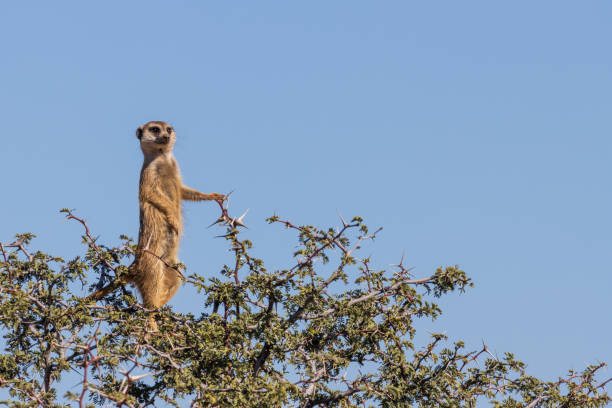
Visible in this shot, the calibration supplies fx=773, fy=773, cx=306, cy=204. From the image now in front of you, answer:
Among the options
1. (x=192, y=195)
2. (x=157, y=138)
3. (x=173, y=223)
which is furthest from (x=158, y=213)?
(x=157, y=138)

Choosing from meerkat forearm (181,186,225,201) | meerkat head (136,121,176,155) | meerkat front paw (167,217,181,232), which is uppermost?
meerkat head (136,121,176,155)

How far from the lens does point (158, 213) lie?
377 inches

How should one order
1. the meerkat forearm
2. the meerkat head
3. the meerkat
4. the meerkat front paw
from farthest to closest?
1. the meerkat head
2. the meerkat forearm
3. the meerkat front paw
4. the meerkat

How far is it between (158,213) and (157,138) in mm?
1322

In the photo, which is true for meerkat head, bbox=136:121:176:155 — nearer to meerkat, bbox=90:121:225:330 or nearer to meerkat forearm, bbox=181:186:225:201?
meerkat, bbox=90:121:225:330

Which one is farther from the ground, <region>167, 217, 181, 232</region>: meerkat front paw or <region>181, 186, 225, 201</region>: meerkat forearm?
<region>181, 186, 225, 201</region>: meerkat forearm

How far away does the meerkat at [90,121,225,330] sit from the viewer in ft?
29.4

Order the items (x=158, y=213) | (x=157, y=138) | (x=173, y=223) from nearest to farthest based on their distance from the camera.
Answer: (x=173, y=223) < (x=158, y=213) < (x=157, y=138)

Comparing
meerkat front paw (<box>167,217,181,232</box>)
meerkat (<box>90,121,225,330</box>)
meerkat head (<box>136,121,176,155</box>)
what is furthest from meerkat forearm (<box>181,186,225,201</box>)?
meerkat head (<box>136,121,176,155</box>)

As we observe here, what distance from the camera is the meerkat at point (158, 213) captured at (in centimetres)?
895

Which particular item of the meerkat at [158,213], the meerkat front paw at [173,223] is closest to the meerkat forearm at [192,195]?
the meerkat at [158,213]

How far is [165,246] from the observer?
940 cm

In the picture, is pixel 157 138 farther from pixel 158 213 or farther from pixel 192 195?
pixel 158 213

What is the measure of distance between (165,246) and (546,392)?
15.7 feet
